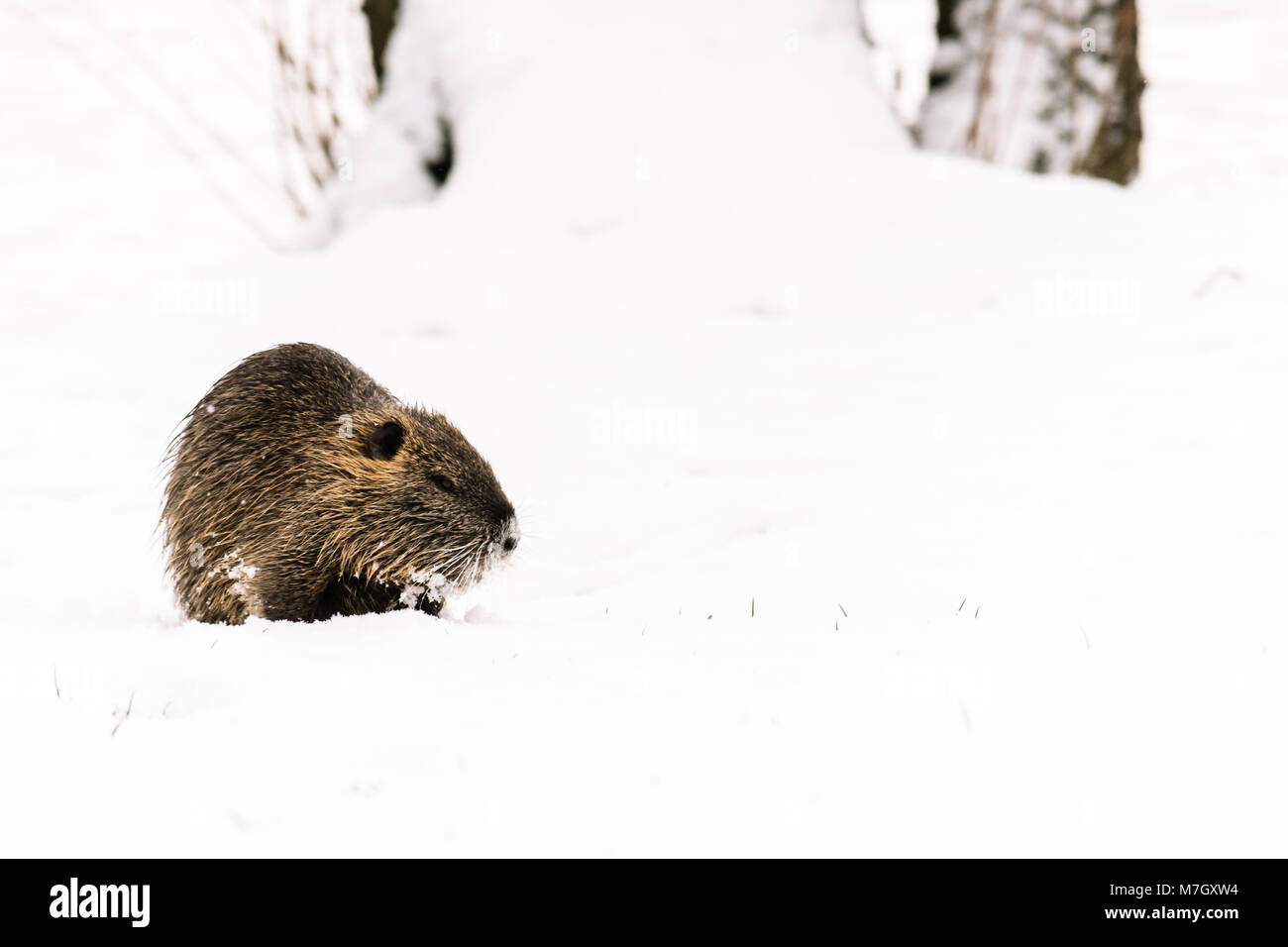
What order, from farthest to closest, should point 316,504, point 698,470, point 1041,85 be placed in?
point 1041,85 → point 698,470 → point 316,504

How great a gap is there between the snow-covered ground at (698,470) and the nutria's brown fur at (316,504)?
0.19 meters

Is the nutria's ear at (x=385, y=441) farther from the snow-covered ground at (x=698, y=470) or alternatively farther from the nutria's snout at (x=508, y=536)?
the snow-covered ground at (x=698, y=470)

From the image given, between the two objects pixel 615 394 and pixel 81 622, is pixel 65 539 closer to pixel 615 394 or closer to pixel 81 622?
pixel 81 622

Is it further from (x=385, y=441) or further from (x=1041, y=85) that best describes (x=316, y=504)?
(x=1041, y=85)

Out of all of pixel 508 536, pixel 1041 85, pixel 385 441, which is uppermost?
pixel 1041 85

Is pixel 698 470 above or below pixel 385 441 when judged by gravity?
below

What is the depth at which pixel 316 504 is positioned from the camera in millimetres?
2926

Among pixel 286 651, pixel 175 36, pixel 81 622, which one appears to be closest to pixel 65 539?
pixel 81 622

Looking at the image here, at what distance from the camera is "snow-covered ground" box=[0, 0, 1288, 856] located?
190cm

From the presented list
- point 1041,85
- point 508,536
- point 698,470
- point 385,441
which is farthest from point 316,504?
point 1041,85

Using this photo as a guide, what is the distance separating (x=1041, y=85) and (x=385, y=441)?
222 inches

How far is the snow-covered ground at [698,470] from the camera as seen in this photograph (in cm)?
190

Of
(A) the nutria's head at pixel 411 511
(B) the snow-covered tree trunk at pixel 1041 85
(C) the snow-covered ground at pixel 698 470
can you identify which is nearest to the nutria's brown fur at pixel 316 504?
(A) the nutria's head at pixel 411 511

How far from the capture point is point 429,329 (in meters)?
5.31
